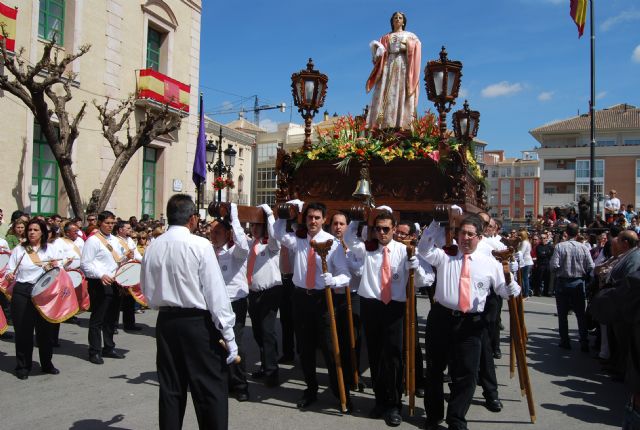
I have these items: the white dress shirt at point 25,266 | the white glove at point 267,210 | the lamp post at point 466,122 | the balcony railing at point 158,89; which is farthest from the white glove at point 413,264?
the balcony railing at point 158,89

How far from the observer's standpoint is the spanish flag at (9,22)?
13932mm

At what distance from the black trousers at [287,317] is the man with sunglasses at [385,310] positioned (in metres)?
2.45

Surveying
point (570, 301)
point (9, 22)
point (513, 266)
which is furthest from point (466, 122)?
point (9, 22)

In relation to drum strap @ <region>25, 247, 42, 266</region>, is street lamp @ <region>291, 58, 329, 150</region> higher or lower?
higher

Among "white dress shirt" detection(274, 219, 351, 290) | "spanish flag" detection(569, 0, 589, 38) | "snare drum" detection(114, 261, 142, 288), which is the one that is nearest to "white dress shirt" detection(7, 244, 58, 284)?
"snare drum" detection(114, 261, 142, 288)

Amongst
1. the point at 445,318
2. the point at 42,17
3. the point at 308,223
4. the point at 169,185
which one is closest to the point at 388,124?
the point at 308,223

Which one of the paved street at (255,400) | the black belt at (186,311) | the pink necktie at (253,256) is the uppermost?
the pink necktie at (253,256)

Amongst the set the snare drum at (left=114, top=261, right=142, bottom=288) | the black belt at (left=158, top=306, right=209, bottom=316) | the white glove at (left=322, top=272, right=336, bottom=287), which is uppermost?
the white glove at (left=322, top=272, right=336, bottom=287)

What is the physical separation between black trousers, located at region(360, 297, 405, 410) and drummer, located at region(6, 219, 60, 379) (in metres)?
4.12

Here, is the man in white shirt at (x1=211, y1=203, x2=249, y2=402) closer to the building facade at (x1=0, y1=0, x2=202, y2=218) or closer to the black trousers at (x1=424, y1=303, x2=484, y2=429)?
the black trousers at (x1=424, y1=303, x2=484, y2=429)

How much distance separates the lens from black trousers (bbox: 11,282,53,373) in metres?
6.76

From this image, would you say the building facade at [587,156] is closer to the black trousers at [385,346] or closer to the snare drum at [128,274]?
the snare drum at [128,274]

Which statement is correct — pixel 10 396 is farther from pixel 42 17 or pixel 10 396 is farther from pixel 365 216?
pixel 42 17

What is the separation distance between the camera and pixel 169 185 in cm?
2133
